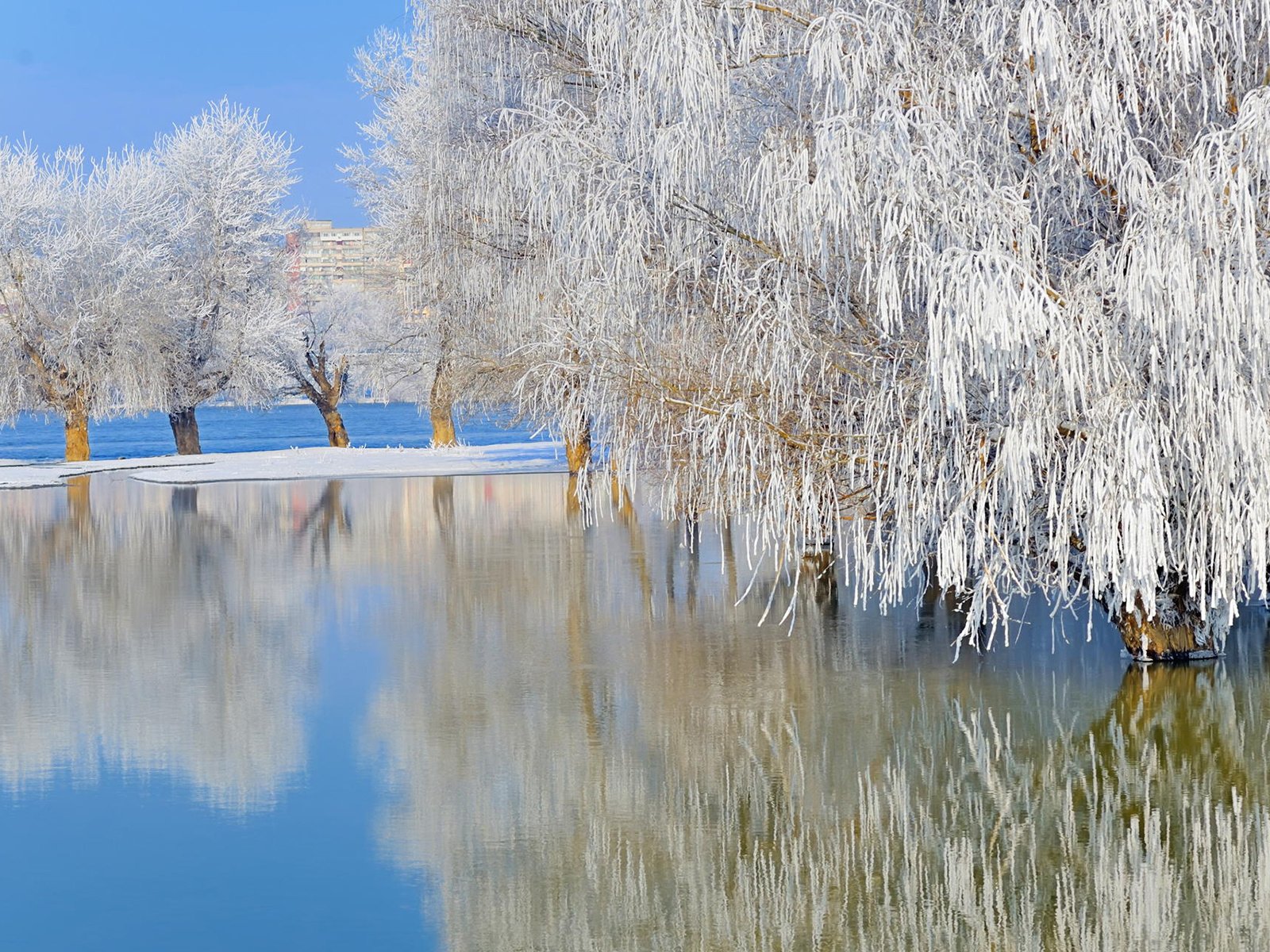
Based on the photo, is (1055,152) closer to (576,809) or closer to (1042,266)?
(1042,266)

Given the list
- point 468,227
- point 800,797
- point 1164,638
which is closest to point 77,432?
point 468,227

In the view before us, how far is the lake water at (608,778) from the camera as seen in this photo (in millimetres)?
5945

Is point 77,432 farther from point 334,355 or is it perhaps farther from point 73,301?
point 334,355

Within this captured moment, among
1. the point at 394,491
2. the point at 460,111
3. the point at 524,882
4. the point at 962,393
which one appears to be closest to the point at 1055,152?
the point at 962,393

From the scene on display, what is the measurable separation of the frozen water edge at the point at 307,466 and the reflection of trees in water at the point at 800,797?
2416 cm

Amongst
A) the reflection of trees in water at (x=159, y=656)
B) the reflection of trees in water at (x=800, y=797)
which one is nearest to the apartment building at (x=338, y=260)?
the reflection of trees in water at (x=159, y=656)

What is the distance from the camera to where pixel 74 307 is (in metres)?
42.2

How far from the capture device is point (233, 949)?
564cm

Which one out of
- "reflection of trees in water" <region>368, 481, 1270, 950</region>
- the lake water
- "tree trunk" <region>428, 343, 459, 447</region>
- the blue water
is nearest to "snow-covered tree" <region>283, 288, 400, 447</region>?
"tree trunk" <region>428, 343, 459, 447</region>

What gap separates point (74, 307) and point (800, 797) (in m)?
38.4

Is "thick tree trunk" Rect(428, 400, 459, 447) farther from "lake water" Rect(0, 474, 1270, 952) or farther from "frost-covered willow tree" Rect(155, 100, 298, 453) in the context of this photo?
"lake water" Rect(0, 474, 1270, 952)

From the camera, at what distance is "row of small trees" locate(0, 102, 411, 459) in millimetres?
42250

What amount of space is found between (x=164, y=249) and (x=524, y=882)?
3997 cm

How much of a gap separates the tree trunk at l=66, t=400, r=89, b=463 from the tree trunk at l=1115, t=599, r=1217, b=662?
36434mm
